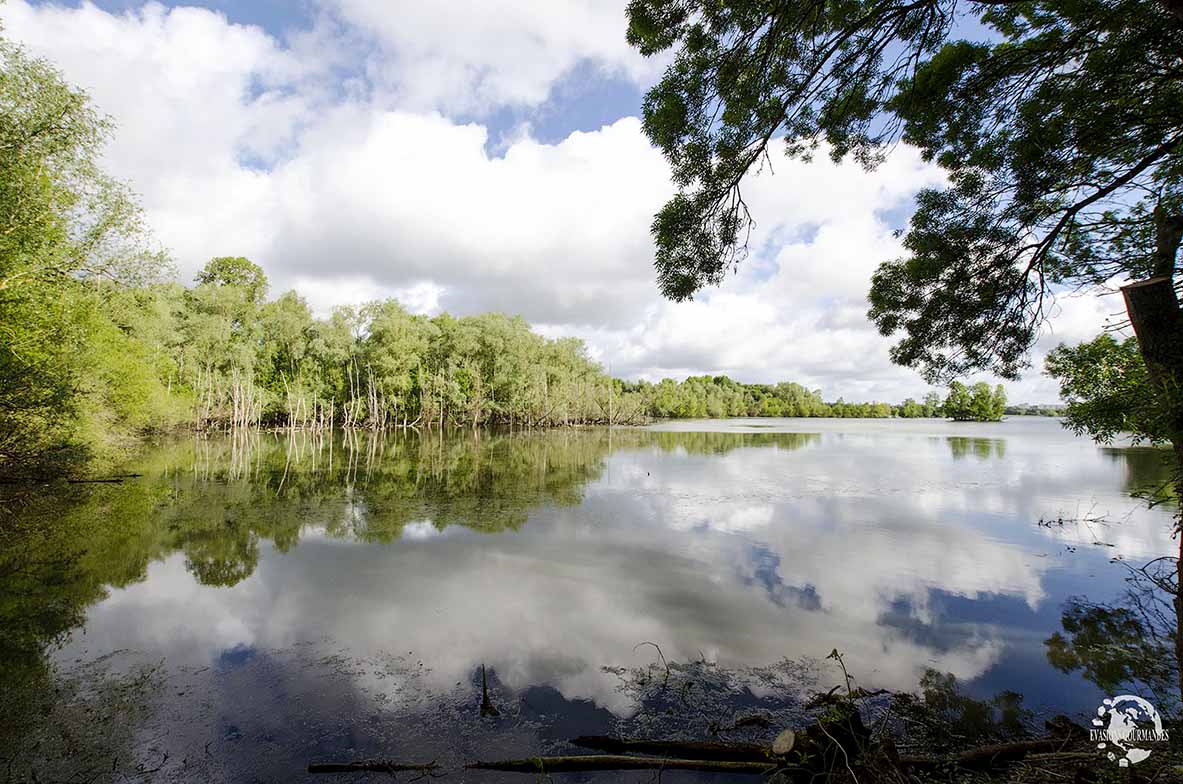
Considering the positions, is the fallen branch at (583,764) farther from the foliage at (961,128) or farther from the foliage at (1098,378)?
the foliage at (1098,378)

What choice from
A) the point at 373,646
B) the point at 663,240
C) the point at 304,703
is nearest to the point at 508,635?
the point at 373,646

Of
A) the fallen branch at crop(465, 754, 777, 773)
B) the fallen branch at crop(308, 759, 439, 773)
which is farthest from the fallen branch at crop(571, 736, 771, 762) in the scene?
the fallen branch at crop(308, 759, 439, 773)

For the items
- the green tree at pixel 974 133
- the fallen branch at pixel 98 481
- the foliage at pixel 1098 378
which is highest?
the green tree at pixel 974 133

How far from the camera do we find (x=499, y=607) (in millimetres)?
7801

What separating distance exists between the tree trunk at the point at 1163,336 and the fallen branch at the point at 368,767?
5956 millimetres

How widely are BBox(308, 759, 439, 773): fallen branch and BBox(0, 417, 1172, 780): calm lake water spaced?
175mm

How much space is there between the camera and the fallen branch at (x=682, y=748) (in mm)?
4141

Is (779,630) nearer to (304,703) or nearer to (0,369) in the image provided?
(304,703)

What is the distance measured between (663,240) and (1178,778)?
500 centimetres

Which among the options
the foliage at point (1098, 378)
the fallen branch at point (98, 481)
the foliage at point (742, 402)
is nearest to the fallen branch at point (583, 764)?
the foliage at point (1098, 378)

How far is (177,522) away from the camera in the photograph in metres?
12.3

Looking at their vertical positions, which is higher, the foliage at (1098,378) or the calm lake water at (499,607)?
the foliage at (1098,378)

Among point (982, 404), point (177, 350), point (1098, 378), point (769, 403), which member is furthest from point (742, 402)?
point (1098, 378)

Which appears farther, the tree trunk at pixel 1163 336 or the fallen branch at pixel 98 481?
the fallen branch at pixel 98 481
